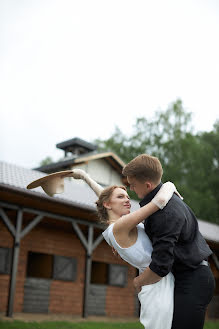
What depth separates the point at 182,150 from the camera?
3155cm

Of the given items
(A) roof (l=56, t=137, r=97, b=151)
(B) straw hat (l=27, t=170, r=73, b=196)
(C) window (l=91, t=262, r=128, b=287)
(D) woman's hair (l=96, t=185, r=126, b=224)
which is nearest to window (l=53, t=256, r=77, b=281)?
(C) window (l=91, t=262, r=128, b=287)

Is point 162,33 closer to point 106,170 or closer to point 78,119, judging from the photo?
point 78,119

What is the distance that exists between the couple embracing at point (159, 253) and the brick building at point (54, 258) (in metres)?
6.95

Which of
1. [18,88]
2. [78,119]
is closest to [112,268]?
[18,88]

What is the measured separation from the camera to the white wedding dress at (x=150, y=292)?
2143 mm

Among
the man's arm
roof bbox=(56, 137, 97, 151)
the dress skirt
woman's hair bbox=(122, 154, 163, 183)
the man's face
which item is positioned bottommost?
the dress skirt

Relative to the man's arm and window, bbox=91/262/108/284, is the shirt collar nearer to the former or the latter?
the man's arm

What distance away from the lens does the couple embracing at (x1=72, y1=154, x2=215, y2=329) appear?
6.85 ft

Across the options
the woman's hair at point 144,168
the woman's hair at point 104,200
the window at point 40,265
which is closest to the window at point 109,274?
the window at point 40,265

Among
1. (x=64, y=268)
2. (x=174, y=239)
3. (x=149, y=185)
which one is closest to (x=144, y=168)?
(x=149, y=185)

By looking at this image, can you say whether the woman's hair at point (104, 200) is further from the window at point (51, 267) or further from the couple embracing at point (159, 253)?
the window at point (51, 267)

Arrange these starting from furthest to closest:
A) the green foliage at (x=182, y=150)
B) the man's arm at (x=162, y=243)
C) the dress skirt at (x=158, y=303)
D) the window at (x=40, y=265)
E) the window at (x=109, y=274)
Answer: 1. the green foliage at (x=182, y=150)
2. the window at (x=109, y=274)
3. the window at (x=40, y=265)
4. the dress skirt at (x=158, y=303)
5. the man's arm at (x=162, y=243)

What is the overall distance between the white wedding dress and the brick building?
6.95 meters

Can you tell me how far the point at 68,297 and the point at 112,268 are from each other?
2.03 metres
